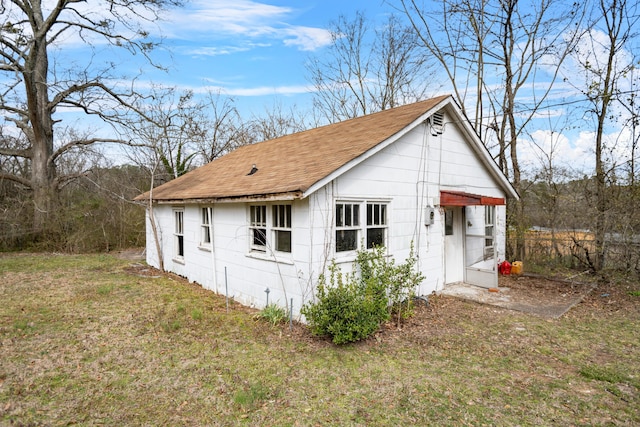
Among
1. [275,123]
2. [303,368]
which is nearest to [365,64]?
[275,123]

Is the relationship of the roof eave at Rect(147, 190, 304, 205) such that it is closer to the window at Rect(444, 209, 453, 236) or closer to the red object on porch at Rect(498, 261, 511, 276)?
the window at Rect(444, 209, 453, 236)

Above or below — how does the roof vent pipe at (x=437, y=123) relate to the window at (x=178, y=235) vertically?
above

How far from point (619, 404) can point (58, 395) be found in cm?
671

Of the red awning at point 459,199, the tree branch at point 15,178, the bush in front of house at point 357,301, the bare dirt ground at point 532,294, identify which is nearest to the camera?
the bush in front of house at point 357,301

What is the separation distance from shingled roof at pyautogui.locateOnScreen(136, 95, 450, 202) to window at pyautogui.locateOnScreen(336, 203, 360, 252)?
0.95 metres

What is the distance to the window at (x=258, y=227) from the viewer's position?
7.58m

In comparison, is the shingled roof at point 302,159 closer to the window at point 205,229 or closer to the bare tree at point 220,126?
the window at point 205,229

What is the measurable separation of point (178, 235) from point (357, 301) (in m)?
7.81

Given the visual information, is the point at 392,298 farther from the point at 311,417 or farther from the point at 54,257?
the point at 54,257

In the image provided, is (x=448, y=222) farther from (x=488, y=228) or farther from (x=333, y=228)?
(x=333, y=228)

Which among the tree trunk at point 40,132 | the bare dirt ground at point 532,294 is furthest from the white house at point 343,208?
the tree trunk at point 40,132

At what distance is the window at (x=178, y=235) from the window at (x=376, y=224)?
6.79 metres

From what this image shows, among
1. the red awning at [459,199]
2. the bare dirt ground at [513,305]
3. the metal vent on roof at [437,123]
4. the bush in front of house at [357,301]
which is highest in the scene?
the metal vent on roof at [437,123]

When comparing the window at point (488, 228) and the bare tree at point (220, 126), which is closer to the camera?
the window at point (488, 228)
